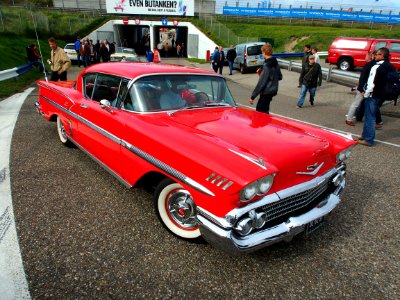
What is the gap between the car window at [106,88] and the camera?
361cm

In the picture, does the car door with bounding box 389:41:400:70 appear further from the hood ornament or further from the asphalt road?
the hood ornament

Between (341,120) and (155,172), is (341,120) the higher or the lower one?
the lower one

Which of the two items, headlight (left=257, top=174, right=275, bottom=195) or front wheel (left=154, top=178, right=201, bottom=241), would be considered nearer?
headlight (left=257, top=174, right=275, bottom=195)

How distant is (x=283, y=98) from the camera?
37.8 ft

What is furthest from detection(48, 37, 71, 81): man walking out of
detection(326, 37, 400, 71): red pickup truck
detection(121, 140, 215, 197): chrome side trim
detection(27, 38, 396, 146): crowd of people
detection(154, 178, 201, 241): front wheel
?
detection(326, 37, 400, 71): red pickup truck

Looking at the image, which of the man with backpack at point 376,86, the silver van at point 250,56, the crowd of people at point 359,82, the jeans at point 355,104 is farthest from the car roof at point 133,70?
the silver van at point 250,56

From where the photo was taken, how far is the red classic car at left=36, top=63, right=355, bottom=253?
2230 mm

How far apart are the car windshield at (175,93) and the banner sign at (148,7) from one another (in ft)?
108

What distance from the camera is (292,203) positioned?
2551 millimetres

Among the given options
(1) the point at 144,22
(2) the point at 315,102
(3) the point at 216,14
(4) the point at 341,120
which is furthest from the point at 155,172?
(3) the point at 216,14

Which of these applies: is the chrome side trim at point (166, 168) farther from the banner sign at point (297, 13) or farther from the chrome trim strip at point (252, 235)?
the banner sign at point (297, 13)

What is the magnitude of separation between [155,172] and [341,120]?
6.90 metres

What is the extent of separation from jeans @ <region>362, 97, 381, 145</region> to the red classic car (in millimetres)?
3030

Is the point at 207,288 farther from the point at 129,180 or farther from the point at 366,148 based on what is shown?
the point at 366,148
